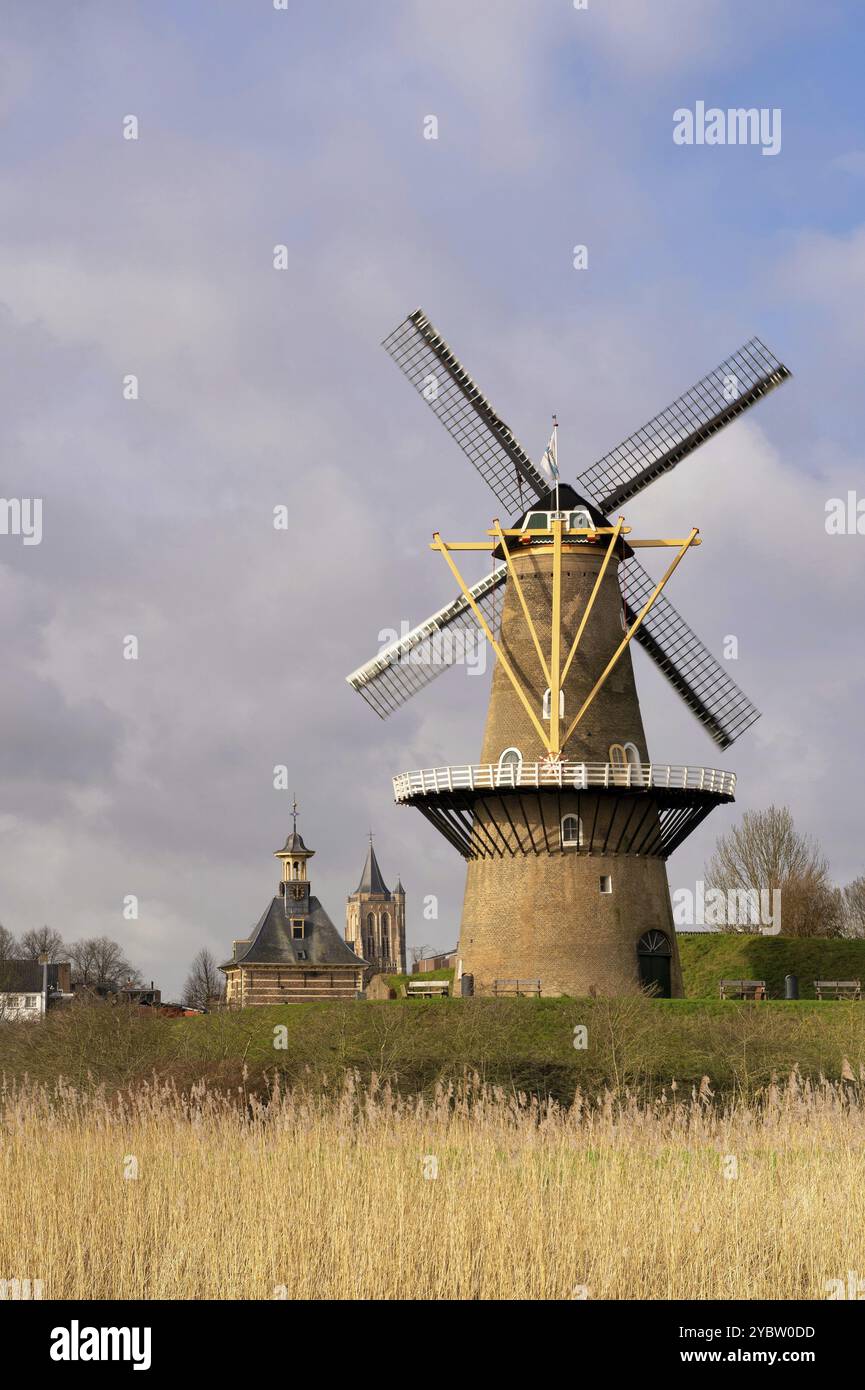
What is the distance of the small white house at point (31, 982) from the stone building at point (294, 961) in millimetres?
13857

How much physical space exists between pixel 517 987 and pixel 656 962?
2.61m

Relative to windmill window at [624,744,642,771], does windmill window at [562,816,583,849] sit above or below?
below

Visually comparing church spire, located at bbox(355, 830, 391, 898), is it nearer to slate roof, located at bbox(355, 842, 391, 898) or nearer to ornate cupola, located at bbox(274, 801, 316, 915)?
slate roof, located at bbox(355, 842, 391, 898)

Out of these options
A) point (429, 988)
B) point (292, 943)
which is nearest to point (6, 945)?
point (292, 943)

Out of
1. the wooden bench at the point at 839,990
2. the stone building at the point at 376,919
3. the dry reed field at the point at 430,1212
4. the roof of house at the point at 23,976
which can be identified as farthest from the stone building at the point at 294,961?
the stone building at the point at 376,919

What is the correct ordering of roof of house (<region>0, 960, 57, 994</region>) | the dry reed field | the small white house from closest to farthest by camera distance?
the dry reed field < the small white house < roof of house (<region>0, 960, 57, 994</region>)

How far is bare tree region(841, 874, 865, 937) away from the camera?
5794cm

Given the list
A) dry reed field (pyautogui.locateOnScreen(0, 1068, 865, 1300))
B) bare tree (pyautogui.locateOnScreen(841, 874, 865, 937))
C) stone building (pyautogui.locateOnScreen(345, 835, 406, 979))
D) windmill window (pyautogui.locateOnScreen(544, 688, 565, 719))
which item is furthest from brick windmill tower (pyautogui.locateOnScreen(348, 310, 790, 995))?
stone building (pyautogui.locateOnScreen(345, 835, 406, 979))

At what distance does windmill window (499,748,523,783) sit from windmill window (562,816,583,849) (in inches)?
44.5

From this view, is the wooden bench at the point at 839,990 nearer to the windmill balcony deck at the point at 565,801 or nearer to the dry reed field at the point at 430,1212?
the windmill balcony deck at the point at 565,801

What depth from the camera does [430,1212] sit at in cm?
932

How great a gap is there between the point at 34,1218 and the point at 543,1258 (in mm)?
2930

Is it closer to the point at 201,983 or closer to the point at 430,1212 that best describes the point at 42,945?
the point at 201,983

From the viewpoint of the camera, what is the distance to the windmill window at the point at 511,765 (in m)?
26.7
